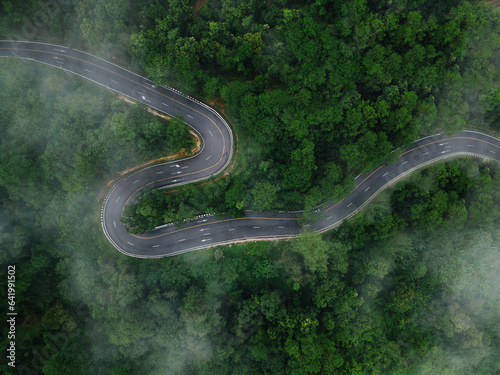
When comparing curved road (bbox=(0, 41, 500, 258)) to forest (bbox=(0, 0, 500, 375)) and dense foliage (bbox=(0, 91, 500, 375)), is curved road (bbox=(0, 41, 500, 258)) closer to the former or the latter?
forest (bbox=(0, 0, 500, 375))

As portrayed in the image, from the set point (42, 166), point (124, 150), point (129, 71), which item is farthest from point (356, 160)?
point (42, 166)

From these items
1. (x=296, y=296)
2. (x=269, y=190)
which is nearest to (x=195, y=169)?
(x=269, y=190)

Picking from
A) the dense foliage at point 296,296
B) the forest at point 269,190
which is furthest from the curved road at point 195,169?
the dense foliage at point 296,296

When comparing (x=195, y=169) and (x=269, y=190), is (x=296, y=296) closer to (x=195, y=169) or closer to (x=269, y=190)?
(x=269, y=190)

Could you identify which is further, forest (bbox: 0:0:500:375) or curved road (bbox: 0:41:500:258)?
curved road (bbox: 0:41:500:258)

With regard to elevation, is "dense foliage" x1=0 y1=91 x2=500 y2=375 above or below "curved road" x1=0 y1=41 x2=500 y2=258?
below

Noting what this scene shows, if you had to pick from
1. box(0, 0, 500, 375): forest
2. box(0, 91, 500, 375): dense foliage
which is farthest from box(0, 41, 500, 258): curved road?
box(0, 91, 500, 375): dense foliage
